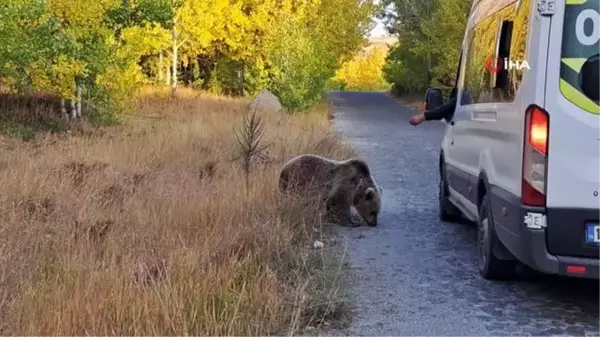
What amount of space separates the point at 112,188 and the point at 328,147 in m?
5.86

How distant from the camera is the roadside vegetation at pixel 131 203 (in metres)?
4.65

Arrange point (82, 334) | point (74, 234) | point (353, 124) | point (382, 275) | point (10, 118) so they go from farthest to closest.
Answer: point (353, 124) → point (10, 118) → point (382, 275) → point (74, 234) → point (82, 334)

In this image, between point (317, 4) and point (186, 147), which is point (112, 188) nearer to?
point (186, 147)

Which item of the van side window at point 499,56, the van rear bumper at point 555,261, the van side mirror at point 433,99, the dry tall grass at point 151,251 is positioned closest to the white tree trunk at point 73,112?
the dry tall grass at point 151,251

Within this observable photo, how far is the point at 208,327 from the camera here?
177 inches

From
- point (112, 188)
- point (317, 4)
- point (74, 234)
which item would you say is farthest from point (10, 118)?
point (317, 4)

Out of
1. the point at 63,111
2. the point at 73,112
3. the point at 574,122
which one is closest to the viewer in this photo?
the point at 574,122

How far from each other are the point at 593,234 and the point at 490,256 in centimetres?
149

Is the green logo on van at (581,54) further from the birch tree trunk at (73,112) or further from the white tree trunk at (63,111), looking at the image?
the birch tree trunk at (73,112)

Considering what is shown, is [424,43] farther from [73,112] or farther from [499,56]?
[499,56]

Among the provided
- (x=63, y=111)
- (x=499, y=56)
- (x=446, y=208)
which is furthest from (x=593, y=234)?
(x=63, y=111)

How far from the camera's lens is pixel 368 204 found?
29.5 feet

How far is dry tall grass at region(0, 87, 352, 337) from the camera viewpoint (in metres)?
4.49

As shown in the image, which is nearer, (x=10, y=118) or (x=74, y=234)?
(x=74, y=234)
